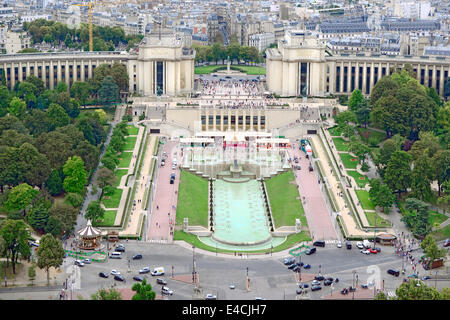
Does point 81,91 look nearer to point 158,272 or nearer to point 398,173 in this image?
point 398,173

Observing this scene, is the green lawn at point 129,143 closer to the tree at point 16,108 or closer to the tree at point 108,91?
the tree at point 16,108

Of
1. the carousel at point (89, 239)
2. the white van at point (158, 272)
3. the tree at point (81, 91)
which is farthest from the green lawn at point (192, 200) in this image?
the tree at point (81, 91)

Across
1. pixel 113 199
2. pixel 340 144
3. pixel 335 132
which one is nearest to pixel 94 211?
pixel 113 199

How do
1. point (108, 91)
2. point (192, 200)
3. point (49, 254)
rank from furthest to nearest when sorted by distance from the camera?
1. point (108, 91)
2. point (192, 200)
3. point (49, 254)

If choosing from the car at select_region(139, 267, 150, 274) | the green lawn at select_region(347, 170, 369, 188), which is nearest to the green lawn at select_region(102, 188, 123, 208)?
the car at select_region(139, 267, 150, 274)

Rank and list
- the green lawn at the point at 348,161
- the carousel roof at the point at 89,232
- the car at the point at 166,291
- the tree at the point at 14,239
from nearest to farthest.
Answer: the car at the point at 166,291, the tree at the point at 14,239, the carousel roof at the point at 89,232, the green lawn at the point at 348,161

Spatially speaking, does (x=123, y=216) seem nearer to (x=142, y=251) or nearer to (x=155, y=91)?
(x=142, y=251)
